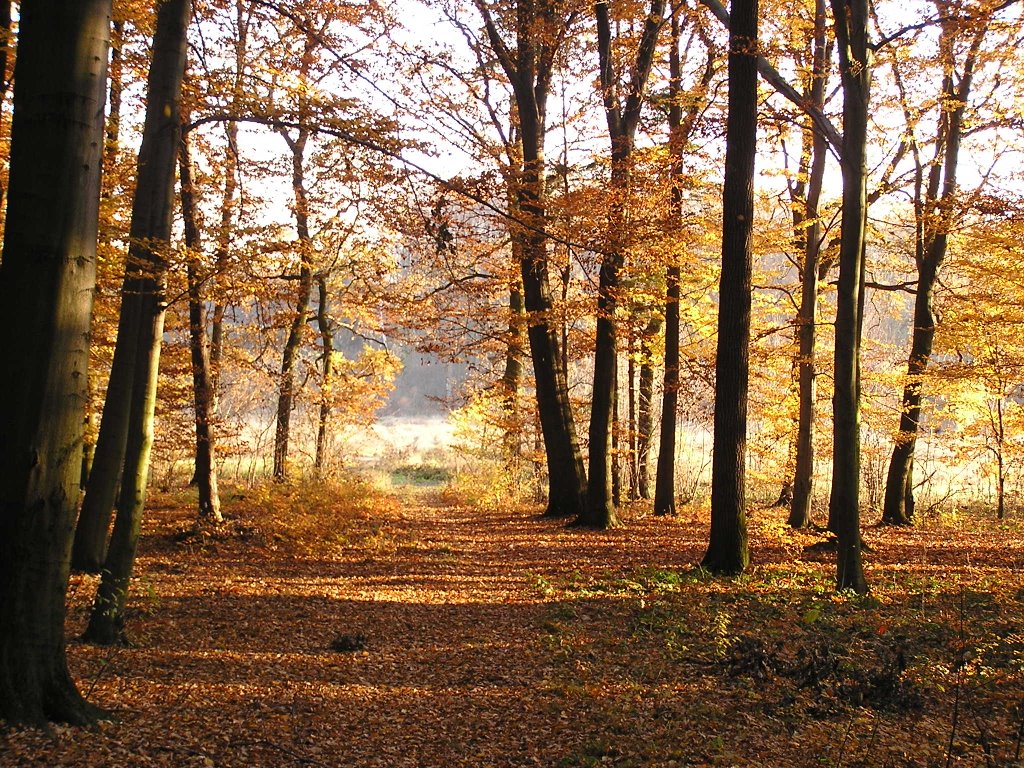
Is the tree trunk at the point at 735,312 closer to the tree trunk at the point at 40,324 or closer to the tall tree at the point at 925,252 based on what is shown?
the tall tree at the point at 925,252

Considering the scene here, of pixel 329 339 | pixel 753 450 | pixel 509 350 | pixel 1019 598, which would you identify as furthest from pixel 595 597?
pixel 329 339

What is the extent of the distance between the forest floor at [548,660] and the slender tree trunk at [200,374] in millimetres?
1315

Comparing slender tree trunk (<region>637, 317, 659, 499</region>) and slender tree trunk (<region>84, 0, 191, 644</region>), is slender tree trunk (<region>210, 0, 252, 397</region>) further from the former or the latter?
slender tree trunk (<region>637, 317, 659, 499</region>)

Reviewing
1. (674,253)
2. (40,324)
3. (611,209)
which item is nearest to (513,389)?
(674,253)

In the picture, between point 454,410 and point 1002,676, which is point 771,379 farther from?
point 1002,676

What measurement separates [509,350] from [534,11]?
764cm

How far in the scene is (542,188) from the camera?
13016mm

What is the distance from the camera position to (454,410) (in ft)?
A: 73.4

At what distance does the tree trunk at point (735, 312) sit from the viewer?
30.6 ft

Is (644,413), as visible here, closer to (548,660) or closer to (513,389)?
(513,389)

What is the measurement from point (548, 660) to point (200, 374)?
30.1ft

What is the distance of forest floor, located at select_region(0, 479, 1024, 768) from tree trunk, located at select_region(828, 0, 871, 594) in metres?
0.71

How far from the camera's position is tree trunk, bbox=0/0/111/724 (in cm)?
377

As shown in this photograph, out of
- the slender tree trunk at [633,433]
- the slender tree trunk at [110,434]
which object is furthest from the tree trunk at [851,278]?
Answer: the slender tree trunk at [110,434]
